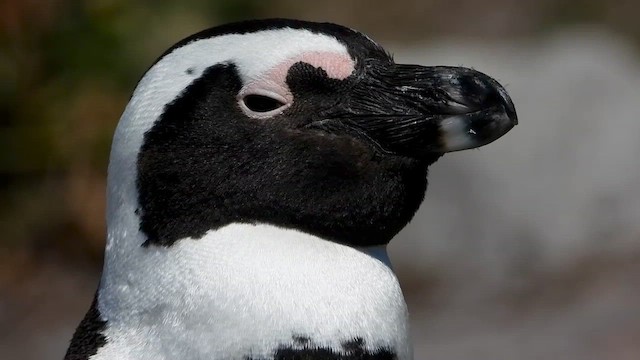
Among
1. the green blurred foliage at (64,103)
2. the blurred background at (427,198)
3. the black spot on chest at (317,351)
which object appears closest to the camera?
the black spot on chest at (317,351)

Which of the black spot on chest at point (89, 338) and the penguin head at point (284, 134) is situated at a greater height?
the penguin head at point (284, 134)

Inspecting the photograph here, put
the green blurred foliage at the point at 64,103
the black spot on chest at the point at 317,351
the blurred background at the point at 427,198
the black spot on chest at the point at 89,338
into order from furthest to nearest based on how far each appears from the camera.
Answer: the green blurred foliage at the point at 64,103, the blurred background at the point at 427,198, the black spot on chest at the point at 89,338, the black spot on chest at the point at 317,351

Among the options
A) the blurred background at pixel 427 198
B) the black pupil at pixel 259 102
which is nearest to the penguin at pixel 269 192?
the black pupil at pixel 259 102

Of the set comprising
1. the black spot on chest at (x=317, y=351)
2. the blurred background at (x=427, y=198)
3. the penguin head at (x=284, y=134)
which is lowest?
the black spot on chest at (x=317, y=351)

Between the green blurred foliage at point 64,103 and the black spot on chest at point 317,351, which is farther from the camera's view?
the green blurred foliage at point 64,103

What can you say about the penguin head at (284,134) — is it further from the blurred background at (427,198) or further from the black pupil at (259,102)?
the blurred background at (427,198)

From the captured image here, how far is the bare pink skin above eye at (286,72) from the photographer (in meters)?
1.59

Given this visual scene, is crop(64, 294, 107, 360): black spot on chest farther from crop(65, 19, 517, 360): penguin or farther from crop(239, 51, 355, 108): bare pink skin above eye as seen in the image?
crop(239, 51, 355, 108): bare pink skin above eye

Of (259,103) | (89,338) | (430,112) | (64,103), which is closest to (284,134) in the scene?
(259,103)

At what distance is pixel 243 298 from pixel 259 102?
10.4 inches

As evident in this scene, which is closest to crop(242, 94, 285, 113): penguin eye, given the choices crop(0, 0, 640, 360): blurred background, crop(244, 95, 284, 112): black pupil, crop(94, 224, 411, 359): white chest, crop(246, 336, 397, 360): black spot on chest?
crop(244, 95, 284, 112): black pupil

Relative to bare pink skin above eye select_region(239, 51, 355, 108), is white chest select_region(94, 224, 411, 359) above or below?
below

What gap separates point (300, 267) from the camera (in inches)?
61.1

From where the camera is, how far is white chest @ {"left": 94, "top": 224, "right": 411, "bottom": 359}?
1.52 meters
